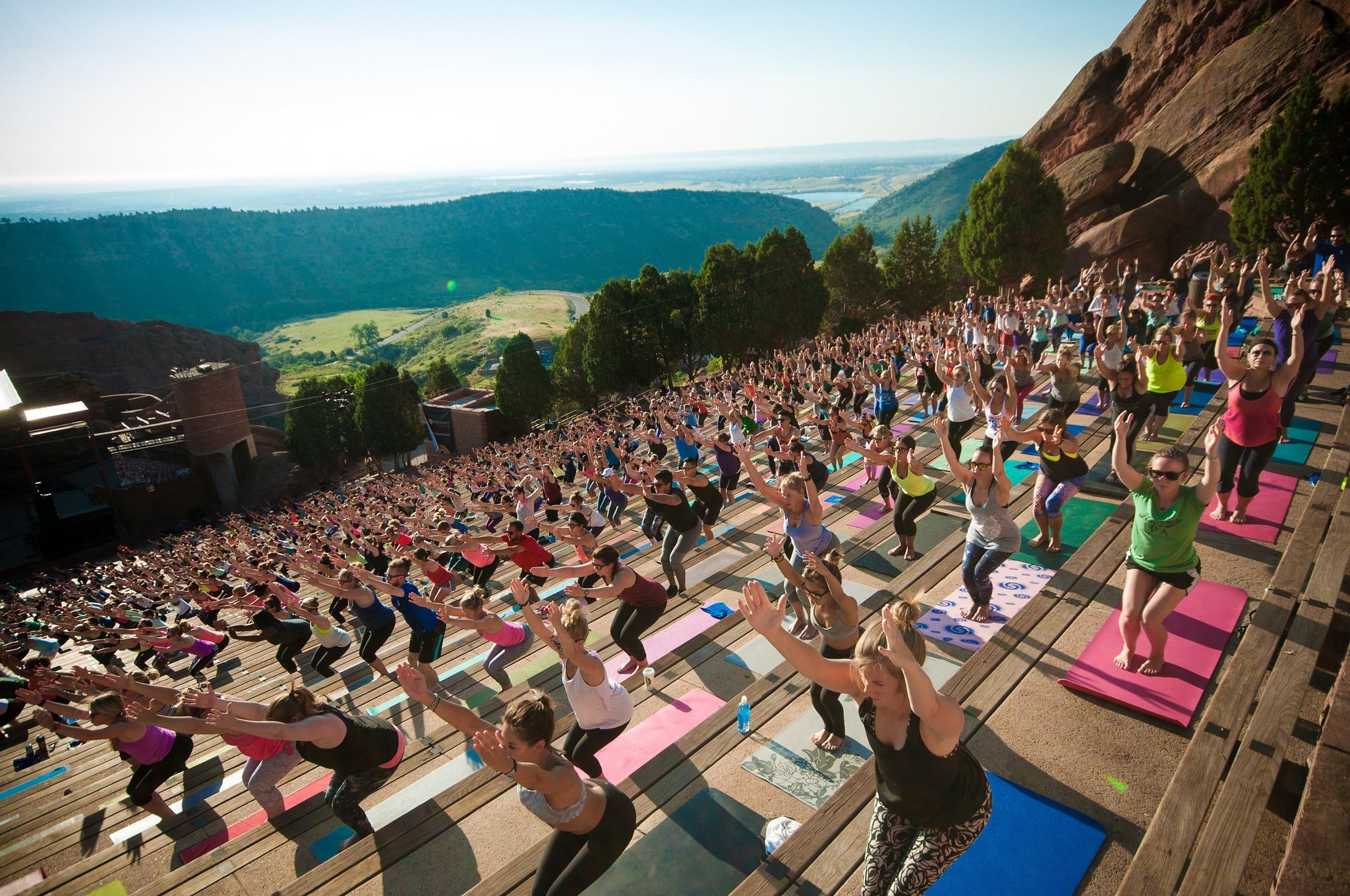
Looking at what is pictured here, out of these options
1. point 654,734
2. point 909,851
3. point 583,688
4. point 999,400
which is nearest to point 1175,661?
point 999,400

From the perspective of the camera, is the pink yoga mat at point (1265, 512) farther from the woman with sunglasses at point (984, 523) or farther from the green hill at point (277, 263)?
the green hill at point (277, 263)

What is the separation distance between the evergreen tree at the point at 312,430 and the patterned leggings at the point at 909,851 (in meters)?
45.6

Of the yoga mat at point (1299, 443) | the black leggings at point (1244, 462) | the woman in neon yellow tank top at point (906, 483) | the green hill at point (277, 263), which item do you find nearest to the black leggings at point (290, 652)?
the woman in neon yellow tank top at point (906, 483)

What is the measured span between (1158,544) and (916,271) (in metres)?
38.8

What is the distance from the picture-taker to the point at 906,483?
6922mm

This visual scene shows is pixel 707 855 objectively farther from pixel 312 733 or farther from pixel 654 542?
pixel 654 542

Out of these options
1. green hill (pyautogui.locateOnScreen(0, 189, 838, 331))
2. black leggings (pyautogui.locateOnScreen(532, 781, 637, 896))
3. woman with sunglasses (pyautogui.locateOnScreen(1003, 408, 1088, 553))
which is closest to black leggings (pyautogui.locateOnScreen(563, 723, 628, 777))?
black leggings (pyautogui.locateOnScreen(532, 781, 637, 896))

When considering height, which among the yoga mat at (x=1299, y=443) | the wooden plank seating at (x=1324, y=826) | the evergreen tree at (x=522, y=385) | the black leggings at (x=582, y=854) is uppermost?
the wooden plank seating at (x=1324, y=826)

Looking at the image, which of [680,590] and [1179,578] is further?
[680,590]

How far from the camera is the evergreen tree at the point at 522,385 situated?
130ft

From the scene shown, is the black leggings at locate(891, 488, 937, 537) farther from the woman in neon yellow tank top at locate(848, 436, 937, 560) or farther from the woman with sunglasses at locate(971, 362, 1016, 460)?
the woman with sunglasses at locate(971, 362, 1016, 460)

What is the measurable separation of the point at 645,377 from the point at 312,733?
34.0m

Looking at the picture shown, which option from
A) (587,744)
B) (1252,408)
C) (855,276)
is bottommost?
(855,276)

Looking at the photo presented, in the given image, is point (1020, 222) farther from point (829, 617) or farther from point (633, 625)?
point (829, 617)
